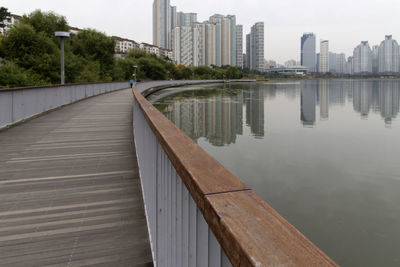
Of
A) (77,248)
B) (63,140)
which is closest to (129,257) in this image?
(77,248)

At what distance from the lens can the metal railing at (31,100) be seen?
10072mm

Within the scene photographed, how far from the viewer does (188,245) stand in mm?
1597

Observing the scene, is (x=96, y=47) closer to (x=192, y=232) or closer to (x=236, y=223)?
(x=192, y=232)

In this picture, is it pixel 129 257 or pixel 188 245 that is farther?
pixel 129 257

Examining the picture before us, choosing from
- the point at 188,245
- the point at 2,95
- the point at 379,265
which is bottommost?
the point at 379,265

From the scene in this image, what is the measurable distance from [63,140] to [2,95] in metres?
2.81

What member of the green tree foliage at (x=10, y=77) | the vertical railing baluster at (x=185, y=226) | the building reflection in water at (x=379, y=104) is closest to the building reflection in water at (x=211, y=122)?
the green tree foliage at (x=10, y=77)

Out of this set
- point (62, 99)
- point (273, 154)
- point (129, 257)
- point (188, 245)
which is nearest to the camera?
point (188, 245)

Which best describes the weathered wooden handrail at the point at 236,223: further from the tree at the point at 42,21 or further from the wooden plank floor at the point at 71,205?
the tree at the point at 42,21

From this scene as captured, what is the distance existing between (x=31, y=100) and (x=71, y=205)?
9.60 meters

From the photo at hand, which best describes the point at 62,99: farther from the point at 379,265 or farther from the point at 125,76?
the point at 125,76

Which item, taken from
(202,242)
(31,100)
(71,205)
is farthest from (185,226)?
(31,100)

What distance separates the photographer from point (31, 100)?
1254 centimetres

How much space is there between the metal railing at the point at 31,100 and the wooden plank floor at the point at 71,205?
7.49 ft
